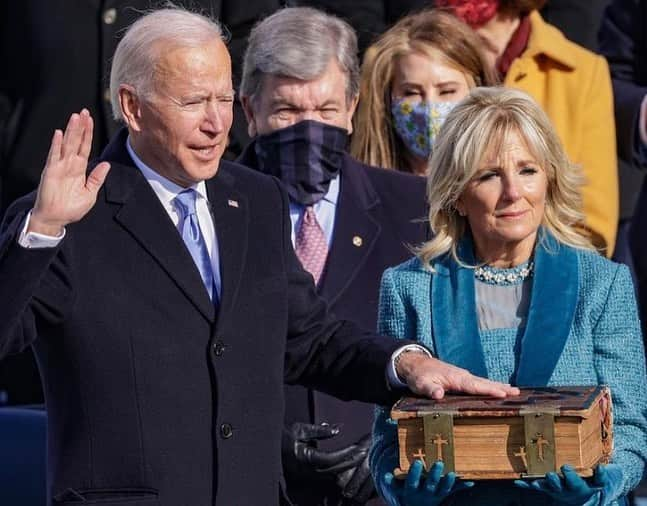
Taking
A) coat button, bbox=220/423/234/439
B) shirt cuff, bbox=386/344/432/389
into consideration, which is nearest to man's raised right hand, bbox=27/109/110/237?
coat button, bbox=220/423/234/439

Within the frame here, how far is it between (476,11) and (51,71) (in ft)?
4.96

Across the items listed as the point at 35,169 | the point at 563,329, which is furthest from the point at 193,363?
the point at 35,169

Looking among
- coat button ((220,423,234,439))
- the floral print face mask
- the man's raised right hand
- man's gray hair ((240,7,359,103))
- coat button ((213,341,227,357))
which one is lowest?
coat button ((220,423,234,439))

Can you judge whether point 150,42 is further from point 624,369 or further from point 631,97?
point 631,97

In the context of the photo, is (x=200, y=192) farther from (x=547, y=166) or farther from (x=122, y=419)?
(x=547, y=166)

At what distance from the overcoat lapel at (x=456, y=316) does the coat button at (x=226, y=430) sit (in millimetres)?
671

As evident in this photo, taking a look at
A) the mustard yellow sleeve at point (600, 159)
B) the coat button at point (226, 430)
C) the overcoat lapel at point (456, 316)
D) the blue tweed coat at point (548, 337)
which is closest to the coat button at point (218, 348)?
the coat button at point (226, 430)

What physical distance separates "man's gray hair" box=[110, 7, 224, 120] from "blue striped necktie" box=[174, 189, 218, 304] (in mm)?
253

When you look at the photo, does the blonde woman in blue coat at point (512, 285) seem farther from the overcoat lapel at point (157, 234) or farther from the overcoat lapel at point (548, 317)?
the overcoat lapel at point (157, 234)

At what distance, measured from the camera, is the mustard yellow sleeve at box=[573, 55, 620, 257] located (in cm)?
594

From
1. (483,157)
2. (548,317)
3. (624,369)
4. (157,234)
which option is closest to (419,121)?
(483,157)

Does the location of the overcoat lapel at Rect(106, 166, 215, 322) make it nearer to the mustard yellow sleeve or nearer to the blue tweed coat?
the blue tweed coat

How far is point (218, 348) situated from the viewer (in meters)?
4.09

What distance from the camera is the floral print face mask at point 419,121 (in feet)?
18.8
